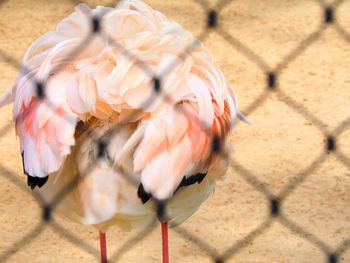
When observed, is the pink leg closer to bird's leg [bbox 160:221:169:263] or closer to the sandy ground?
bird's leg [bbox 160:221:169:263]

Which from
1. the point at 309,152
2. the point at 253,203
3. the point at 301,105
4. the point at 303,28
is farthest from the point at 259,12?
the point at 253,203

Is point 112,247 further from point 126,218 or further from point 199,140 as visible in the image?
point 199,140

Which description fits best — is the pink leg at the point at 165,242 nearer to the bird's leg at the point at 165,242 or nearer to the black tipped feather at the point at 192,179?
the bird's leg at the point at 165,242

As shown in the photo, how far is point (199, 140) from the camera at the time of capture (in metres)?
1.80

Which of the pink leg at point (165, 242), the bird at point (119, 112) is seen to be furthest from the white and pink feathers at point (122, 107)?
the pink leg at point (165, 242)

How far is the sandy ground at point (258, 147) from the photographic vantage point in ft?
7.34

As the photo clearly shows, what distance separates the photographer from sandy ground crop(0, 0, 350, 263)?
224 centimetres

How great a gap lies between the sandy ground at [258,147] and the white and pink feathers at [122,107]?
413 millimetres

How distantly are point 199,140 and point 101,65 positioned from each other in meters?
0.20

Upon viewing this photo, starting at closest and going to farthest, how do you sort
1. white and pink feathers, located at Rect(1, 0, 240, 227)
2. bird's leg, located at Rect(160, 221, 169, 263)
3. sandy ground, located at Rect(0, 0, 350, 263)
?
white and pink feathers, located at Rect(1, 0, 240, 227), bird's leg, located at Rect(160, 221, 169, 263), sandy ground, located at Rect(0, 0, 350, 263)

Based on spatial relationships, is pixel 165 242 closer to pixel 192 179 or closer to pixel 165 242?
pixel 165 242

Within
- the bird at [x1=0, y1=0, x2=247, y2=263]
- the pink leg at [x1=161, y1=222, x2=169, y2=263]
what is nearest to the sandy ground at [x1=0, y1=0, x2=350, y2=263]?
the pink leg at [x1=161, y1=222, x2=169, y2=263]

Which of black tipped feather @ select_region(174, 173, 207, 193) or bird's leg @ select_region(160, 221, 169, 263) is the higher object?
black tipped feather @ select_region(174, 173, 207, 193)

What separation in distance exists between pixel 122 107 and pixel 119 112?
0.04m
